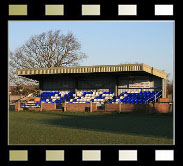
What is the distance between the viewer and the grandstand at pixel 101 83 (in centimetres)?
2977

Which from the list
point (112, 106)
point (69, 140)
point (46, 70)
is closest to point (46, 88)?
point (46, 70)

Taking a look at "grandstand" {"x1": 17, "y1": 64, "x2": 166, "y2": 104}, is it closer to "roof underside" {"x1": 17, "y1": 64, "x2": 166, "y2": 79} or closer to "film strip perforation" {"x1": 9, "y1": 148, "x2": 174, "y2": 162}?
"roof underside" {"x1": 17, "y1": 64, "x2": 166, "y2": 79}

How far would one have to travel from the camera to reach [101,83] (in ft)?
111

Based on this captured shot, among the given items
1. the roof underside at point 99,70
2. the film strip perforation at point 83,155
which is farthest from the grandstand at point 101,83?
the film strip perforation at point 83,155

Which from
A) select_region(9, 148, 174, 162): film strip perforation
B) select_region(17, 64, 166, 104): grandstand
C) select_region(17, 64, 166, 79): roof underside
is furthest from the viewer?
select_region(17, 64, 166, 104): grandstand

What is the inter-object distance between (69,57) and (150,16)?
127ft

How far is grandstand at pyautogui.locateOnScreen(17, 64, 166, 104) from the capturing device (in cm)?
2977

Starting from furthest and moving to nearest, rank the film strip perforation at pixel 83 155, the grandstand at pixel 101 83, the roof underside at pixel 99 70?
the grandstand at pixel 101 83 → the roof underside at pixel 99 70 → the film strip perforation at pixel 83 155

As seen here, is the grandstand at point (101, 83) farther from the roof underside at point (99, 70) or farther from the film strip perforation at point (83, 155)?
the film strip perforation at point (83, 155)

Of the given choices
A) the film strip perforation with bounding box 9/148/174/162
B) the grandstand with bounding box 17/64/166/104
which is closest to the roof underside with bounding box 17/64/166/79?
the grandstand with bounding box 17/64/166/104

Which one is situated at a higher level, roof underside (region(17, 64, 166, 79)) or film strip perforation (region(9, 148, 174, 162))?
roof underside (region(17, 64, 166, 79))

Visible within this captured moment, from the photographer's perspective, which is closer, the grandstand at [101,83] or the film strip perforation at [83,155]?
the film strip perforation at [83,155]

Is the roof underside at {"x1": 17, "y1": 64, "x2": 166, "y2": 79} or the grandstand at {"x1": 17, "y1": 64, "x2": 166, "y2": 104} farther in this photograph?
the grandstand at {"x1": 17, "y1": 64, "x2": 166, "y2": 104}
